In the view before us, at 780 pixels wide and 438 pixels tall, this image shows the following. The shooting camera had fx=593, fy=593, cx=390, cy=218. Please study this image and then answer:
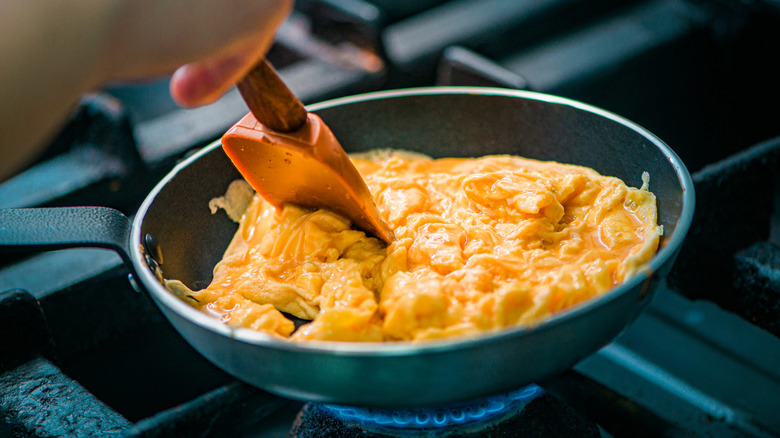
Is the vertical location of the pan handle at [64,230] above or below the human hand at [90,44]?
below

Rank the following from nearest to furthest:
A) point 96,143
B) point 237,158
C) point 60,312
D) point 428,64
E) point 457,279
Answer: point 457,279, point 237,158, point 60,312, point 96,143, point 428,64

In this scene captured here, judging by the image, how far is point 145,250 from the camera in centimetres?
112

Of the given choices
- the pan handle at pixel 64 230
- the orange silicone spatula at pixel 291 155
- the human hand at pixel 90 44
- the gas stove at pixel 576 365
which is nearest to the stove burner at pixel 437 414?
the gas stove at pixel 576 365

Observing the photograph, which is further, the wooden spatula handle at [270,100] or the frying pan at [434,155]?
the wooden spatula handle at [270,100]

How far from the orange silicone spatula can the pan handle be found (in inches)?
10.3

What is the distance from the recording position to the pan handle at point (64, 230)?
1.04 m

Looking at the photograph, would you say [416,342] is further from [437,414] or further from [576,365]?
[576,365]

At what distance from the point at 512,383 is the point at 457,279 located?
262 mm

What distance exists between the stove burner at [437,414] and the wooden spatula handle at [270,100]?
54 cm

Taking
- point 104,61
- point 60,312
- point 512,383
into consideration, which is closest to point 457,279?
point 512,383

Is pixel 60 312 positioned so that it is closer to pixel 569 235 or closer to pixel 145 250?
pixel 145 250

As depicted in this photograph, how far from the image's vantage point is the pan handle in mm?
1044

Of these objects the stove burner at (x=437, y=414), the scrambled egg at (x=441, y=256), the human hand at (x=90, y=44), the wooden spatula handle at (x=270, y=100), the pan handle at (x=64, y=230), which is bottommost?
the stove burner at (x=437, y=414)

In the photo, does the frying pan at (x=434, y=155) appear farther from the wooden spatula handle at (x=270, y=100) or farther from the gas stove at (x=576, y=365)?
the wooden spatula handle at (x=270, y=100)
